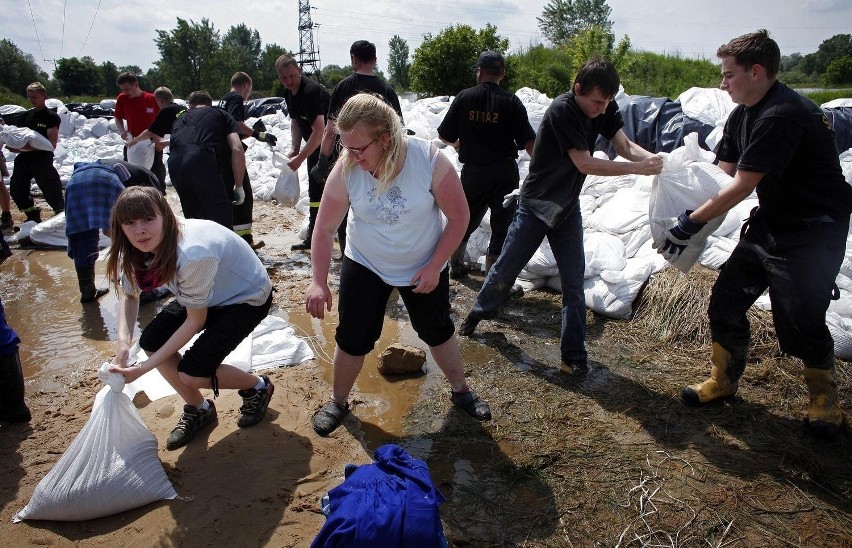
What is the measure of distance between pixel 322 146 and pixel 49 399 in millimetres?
2446

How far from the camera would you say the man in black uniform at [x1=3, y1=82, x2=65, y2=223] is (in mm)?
6164

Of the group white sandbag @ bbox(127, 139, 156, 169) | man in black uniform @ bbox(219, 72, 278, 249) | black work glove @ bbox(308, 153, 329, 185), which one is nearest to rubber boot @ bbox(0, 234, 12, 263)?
white sandbag @ bbox(127, 139, 156, 169)

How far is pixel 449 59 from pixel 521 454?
13.5 m

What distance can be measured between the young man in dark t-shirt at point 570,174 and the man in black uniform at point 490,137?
1.00 m

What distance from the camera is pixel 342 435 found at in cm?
260

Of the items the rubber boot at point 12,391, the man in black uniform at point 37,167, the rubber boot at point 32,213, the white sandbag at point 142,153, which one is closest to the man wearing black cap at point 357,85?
the rubber boot at point 12,391

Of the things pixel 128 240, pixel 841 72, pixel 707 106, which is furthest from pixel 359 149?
pixel 841 72

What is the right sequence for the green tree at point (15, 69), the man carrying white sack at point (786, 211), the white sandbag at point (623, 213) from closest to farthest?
the man carrying white sack at point (786, 211) → the white sandbag at point (623, 213) → the green tree at point (15, 69)

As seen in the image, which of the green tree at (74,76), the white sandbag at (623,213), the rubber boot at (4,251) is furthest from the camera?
the green tree at (74,76)

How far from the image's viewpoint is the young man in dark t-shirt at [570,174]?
106 inches

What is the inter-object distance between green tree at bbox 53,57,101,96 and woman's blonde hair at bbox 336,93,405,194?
4409 centimetres

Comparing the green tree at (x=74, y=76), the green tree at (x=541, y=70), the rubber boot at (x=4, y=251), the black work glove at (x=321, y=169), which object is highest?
the green tree at (x=74, y=76)

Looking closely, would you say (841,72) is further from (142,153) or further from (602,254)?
(142,153)

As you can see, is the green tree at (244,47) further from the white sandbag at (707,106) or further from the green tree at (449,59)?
the white sandbag at (707,106)
